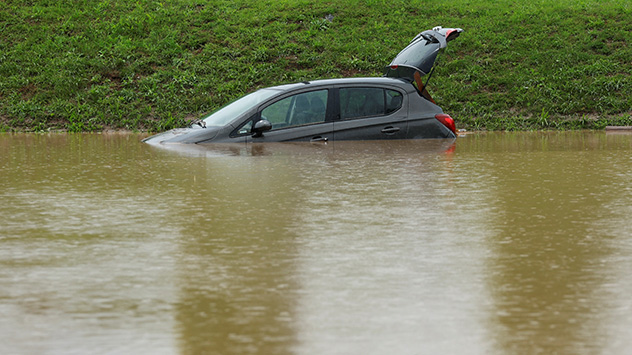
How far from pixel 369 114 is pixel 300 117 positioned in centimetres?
103

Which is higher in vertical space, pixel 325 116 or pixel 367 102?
pixel 367 102

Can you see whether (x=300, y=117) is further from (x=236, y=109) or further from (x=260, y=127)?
(x=236, y=109)

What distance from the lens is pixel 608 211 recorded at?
22.4ft

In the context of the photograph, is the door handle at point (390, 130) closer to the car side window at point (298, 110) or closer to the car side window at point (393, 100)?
the car side window at point (393, 100)

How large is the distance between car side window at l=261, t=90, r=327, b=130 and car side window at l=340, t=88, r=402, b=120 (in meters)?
0.31

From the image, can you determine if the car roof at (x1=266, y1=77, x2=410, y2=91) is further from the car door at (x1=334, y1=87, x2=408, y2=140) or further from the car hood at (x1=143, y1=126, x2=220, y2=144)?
the car hood at (x1=143, y1=126, x2=220, y2=144)

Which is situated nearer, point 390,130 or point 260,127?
point 260,127

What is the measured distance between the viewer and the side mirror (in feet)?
39.1

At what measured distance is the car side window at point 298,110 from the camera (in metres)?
12.3

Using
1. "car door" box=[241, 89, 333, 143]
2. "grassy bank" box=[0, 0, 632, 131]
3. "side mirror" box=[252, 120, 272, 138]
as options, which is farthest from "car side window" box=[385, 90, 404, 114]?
"grassy bank" box=[0, 0, 632, 131]

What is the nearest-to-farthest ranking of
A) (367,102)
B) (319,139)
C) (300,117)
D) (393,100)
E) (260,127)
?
(260,127) < (319,139) < (300,117) < (367,102) < (393,100)

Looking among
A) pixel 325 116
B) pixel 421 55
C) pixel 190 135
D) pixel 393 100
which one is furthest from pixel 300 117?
pixel 421 55

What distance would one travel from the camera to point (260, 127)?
11938 millimetres

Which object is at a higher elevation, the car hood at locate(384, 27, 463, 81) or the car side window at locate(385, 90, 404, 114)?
the car hood at locate(384, 27, 463, 81)
